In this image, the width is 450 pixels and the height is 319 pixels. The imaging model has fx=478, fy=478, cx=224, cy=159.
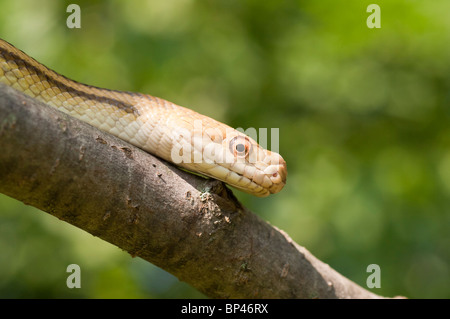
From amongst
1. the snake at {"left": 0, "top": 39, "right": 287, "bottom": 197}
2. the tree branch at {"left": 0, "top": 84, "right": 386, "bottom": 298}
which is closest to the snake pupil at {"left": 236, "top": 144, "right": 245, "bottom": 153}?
the snake at {"left": 0, "top": 39, "right": 287, "bottom": 197}

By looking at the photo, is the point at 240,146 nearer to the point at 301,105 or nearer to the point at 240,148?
the point at 240,148

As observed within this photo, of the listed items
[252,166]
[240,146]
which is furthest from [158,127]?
[252,166]

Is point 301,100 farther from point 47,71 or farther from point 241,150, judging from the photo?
point 47,71

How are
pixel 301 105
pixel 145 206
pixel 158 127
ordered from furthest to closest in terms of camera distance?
1. pixel 301 105
2. pixel 158 127
3. pixel 145 206

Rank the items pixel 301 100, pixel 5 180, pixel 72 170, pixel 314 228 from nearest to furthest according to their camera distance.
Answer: pixel 5 180 → pixel 72 170 → pixel 314 228 → pixel 301 100

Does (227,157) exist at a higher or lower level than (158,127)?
lower

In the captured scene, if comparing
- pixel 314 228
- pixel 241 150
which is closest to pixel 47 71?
pixel 241 150

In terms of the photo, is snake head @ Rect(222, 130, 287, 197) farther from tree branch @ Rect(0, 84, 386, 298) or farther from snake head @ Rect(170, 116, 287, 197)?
tree branch @ Rect(0, 84, 386, 298)
